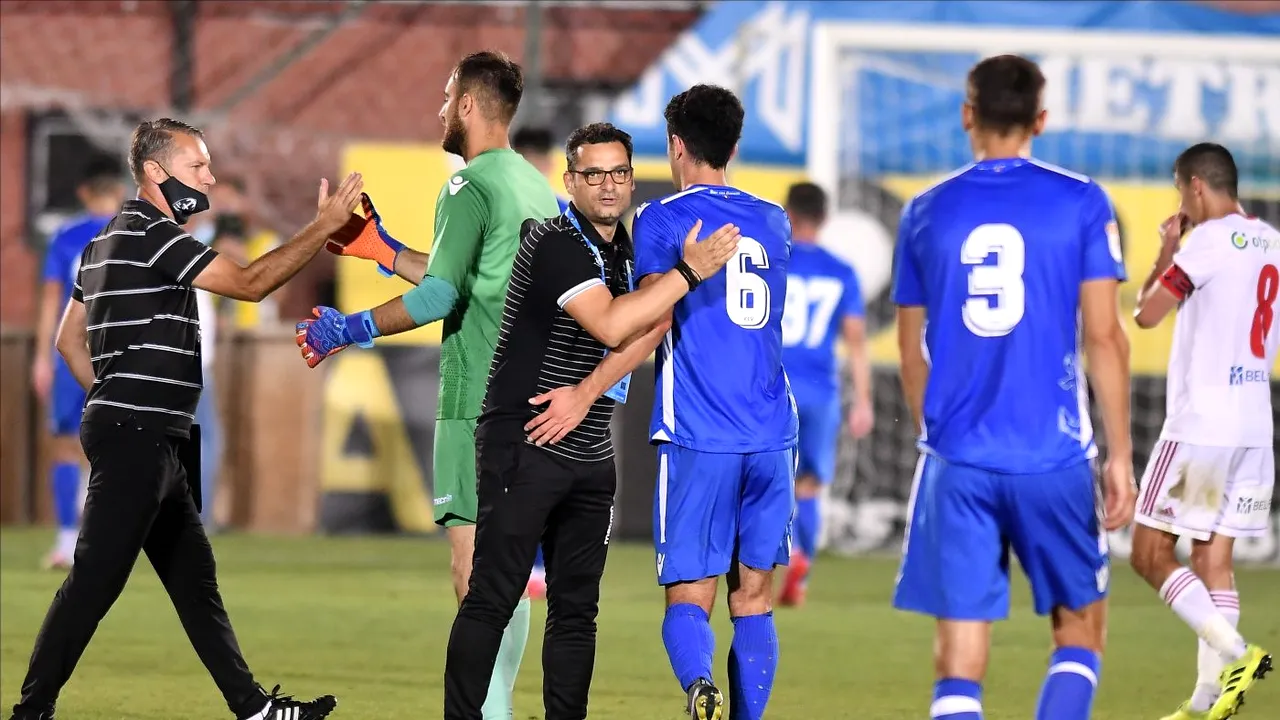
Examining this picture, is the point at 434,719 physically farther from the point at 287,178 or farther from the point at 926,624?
the point at 287,178

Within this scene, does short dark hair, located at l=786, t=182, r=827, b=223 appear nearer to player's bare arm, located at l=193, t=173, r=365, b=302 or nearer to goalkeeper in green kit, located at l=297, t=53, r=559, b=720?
goalkeeper in green kit, located at l=297, t=53, r=559, b=720

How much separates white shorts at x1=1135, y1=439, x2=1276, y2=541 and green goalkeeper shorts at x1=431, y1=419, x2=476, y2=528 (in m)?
2.74

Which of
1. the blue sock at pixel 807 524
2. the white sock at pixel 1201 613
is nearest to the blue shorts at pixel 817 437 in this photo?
the blue sock at pixel 807 524

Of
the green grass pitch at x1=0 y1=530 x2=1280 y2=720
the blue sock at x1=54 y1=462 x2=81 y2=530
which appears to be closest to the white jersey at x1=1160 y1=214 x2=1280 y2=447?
the green grass pitch at x1=0 y1=530 x2=1280 y2=720

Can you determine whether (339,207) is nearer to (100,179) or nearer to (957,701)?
(957,701)

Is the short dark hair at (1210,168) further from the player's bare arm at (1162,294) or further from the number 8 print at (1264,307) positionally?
the number 8 print at (1264,307)

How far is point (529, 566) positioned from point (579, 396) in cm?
49

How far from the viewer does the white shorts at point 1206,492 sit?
6.59 meters

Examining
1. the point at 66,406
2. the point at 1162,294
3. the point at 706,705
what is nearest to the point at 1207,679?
the point at 1162,294

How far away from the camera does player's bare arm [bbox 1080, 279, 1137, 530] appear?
4.29m

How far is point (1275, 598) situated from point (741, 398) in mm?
6567

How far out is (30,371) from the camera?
1359cm

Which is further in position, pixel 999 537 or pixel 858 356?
pixel 858 356

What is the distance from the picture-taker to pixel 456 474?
5246 millimetres
